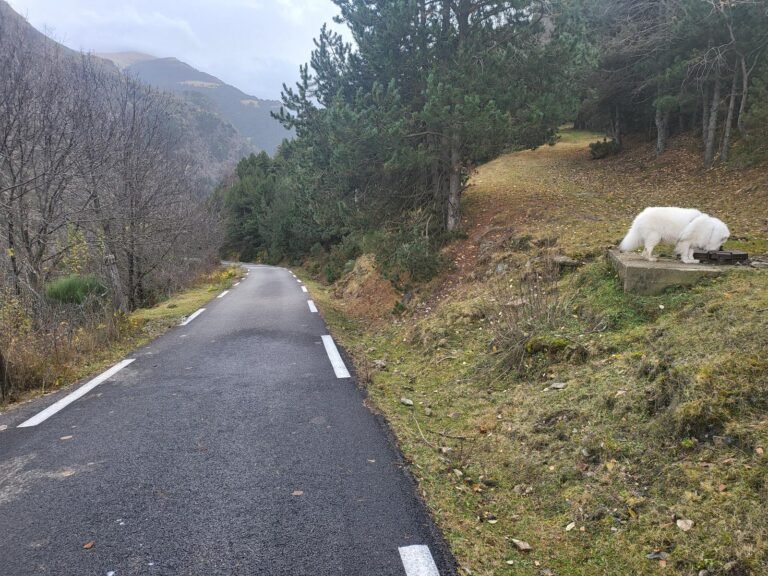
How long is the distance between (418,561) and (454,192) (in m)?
10.3

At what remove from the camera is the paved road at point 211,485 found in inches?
106

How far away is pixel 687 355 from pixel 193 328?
9.11m

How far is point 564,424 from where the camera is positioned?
3.89 meters

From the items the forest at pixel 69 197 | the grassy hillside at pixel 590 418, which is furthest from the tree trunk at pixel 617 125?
the forest at pixel 69 197

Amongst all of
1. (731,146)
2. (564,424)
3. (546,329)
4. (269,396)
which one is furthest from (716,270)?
(731,146)

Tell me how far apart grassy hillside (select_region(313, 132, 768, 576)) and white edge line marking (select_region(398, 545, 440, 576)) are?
0.19 metres

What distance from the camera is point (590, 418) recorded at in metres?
3.79

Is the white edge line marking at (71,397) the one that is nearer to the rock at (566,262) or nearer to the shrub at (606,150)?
the rock at (566,262)

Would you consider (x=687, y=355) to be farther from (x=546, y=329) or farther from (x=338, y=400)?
(x=338, y=400)

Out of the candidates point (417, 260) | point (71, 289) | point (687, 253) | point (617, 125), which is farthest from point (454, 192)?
point (617, 125)

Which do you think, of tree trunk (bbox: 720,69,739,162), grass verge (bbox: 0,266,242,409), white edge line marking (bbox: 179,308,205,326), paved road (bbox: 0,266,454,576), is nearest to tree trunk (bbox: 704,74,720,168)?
tree trunk (bbox: 720,69,739,162)

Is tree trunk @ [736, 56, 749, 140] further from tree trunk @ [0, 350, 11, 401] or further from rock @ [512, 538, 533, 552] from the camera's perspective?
tree trunk @ [0, 350, 11, 401]

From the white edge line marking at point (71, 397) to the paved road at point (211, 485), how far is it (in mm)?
95

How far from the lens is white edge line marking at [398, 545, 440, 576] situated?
2.57 m
